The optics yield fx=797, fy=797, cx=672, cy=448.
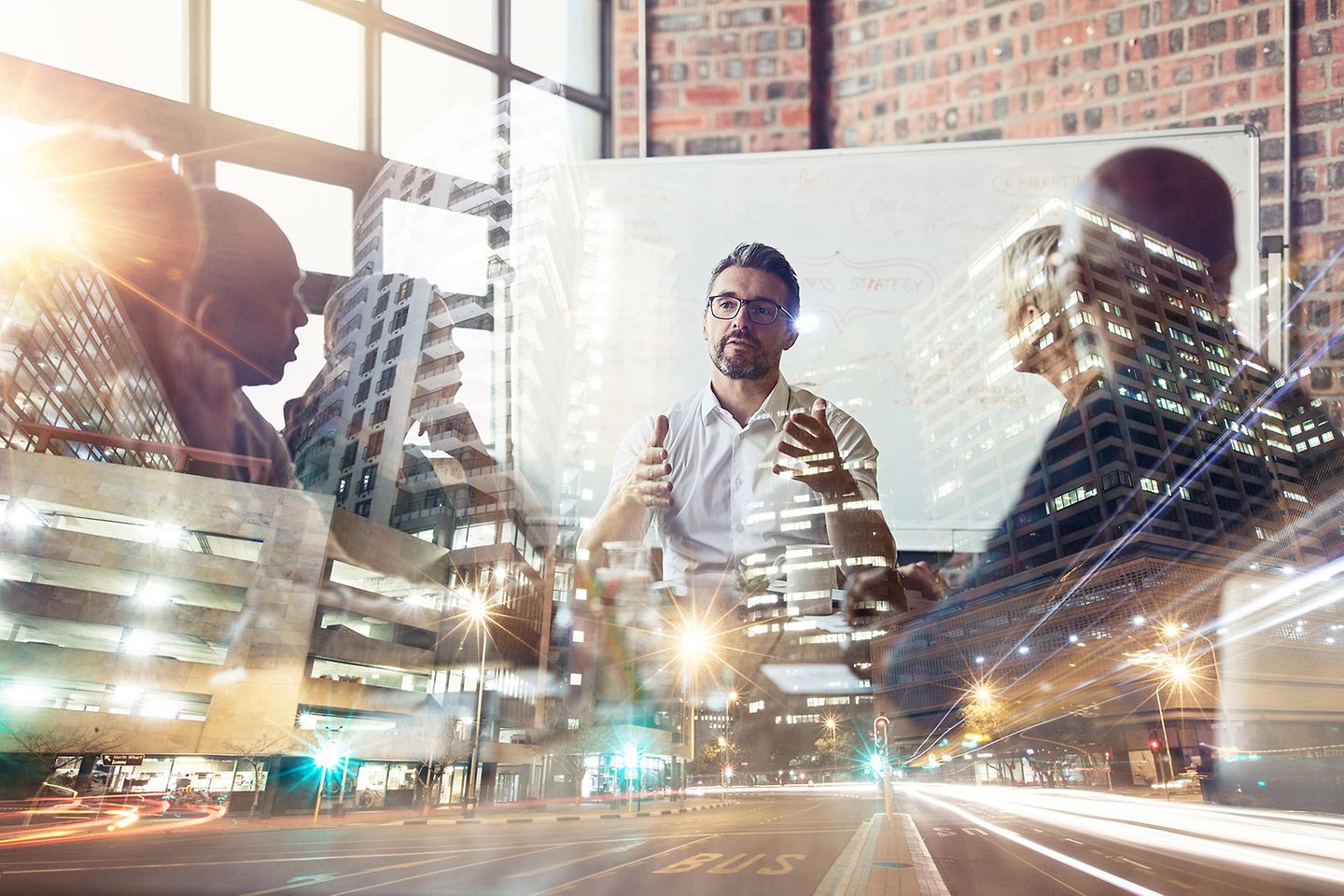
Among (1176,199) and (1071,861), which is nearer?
(1176,199)

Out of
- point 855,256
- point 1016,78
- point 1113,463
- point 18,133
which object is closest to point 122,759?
point 18,133

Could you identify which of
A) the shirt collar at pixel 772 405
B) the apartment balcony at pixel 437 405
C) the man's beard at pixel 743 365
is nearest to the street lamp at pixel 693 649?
the shirt collar at pixel 772 405

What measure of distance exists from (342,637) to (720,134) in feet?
45.6

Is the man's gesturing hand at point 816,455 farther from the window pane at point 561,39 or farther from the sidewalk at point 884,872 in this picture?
the window pane at point 561,39

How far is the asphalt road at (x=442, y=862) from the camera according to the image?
196 inches

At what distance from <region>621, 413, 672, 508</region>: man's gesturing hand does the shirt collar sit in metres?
0.28

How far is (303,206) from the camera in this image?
241 inches

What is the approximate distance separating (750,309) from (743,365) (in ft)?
1.21

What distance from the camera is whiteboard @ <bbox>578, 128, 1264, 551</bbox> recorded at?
15.0 feet

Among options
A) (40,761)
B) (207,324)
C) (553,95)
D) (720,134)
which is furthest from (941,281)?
(40,761)

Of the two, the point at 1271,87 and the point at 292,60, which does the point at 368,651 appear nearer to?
the point at 292,60

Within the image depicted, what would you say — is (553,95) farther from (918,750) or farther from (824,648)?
(918,750)

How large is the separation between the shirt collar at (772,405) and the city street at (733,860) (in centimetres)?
267

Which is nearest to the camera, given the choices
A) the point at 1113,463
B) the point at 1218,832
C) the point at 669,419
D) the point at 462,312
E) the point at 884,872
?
the point at 669,419
